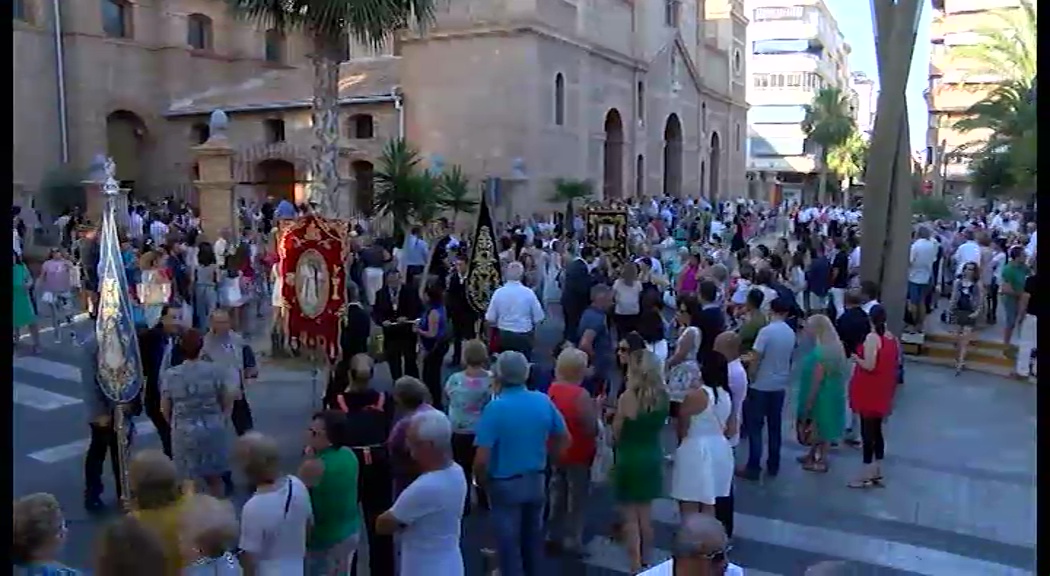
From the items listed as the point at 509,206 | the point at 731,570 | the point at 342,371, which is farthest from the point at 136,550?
the point at 509,206

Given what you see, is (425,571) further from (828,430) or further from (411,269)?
(411,269)

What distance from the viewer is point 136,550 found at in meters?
3.37

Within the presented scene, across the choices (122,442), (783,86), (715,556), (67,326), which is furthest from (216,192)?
(783,86)

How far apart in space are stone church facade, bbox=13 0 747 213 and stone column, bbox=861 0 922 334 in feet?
55.7

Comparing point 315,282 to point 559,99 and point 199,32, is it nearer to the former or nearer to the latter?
point 559,99

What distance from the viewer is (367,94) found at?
107 ft

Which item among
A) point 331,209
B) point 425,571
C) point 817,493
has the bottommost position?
point 817,493

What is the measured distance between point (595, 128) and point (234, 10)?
22822mm

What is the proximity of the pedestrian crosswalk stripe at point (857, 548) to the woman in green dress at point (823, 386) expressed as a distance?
4.06 feet

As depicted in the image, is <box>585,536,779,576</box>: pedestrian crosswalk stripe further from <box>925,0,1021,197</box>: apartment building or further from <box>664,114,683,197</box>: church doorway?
<box>925,0,1021,197</box>: apartment building

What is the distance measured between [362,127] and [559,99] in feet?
21.4

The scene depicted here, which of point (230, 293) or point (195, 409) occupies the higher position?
point (230, 293)

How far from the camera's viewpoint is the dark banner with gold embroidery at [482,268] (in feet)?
38.1

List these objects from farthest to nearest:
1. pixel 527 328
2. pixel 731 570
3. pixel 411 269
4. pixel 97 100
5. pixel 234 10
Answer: pixel 97 100, pixel 411 269, pixel 234 10, pixel 527 328, pixel 731 570
